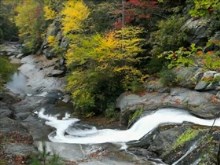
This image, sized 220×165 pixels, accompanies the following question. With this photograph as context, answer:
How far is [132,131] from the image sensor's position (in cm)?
1898

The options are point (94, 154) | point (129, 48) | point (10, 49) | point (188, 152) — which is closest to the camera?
point (188, 152)

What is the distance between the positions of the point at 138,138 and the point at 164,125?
1589 millimetres

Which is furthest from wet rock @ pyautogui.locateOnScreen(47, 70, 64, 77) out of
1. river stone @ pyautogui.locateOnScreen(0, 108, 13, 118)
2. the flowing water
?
river stone @ pyautogui.locateOnScreen(0, 108, 13, 118)

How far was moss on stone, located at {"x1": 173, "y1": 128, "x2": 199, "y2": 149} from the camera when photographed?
14.9 m

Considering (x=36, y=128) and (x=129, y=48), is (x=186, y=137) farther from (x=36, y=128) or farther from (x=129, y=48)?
(x=36, y=128)

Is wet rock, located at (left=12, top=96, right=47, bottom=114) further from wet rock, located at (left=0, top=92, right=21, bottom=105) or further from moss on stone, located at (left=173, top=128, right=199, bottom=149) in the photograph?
moss on stone, located at (left=173, top=128, right=199, bottom=149)

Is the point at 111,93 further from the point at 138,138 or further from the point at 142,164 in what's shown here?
the point at 142,164

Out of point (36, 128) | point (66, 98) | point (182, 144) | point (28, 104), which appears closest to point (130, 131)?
point (182, 144)

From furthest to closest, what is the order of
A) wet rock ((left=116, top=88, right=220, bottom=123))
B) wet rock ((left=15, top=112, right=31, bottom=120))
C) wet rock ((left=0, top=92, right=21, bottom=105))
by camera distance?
wet rock ((left=0, top=92, right=21, bottom=105)), wet rock ((left=15, top=112, right=31, bottom=120)), wet rock ((left=116, top=88, right=220, bottom=123))

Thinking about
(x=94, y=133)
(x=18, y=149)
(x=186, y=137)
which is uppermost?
(x=186, y=137)

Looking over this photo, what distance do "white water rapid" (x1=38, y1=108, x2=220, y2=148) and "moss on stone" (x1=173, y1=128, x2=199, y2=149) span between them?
67.3 inches

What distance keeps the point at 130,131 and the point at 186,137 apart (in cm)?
450

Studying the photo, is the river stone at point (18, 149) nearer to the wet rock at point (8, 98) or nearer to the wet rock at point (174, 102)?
the wet rock at point (174, 102)

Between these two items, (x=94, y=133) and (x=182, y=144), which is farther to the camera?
(x=94, y=133)
